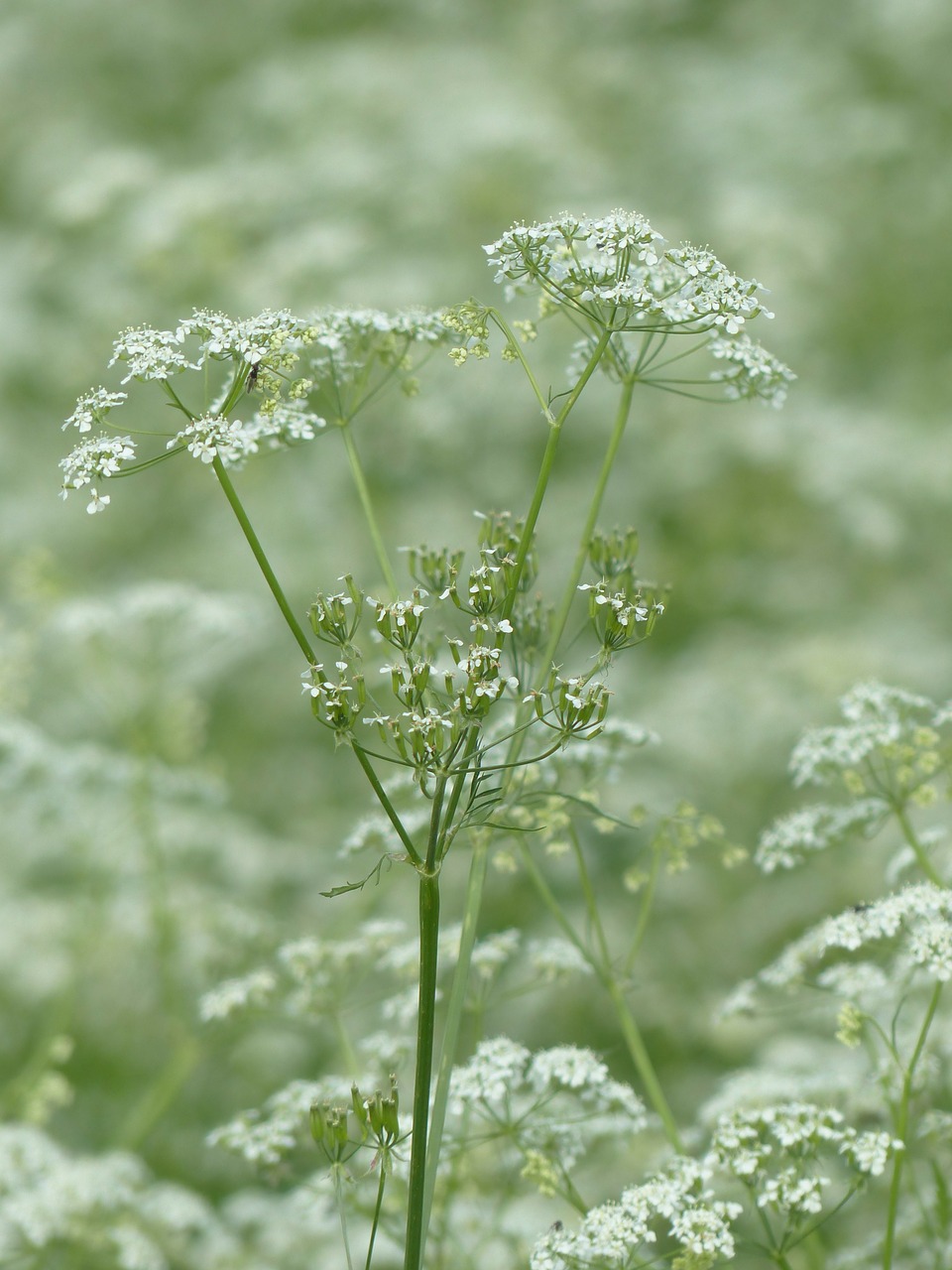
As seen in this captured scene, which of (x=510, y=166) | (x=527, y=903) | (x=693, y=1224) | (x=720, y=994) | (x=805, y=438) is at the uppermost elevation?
(x=510, y=166)

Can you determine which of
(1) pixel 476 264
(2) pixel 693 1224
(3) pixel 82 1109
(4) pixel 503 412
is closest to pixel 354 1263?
(2) pixel 693 1224

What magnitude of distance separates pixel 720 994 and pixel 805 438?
7.96 ft

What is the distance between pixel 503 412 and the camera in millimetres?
5625

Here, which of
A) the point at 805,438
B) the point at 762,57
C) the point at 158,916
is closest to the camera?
the point at 158,916

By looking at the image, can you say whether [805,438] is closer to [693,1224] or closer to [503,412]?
[503,412]

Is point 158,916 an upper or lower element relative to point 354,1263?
upper

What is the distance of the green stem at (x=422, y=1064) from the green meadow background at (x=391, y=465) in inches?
75.3

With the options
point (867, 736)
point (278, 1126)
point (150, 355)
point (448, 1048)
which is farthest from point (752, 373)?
point (278, 1126)

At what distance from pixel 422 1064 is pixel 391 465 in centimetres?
411

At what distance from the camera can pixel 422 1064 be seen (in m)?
1.77

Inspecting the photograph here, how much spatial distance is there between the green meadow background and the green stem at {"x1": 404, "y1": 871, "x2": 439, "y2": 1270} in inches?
75.3

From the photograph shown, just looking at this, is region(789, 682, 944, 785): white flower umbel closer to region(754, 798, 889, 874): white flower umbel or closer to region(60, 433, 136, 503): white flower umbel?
region(754, 798, 889, 874): white flower umbel

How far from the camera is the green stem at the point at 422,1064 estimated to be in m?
1.76

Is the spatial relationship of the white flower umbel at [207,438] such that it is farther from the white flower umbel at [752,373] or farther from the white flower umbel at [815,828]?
the white flower umbel at [815,828]
